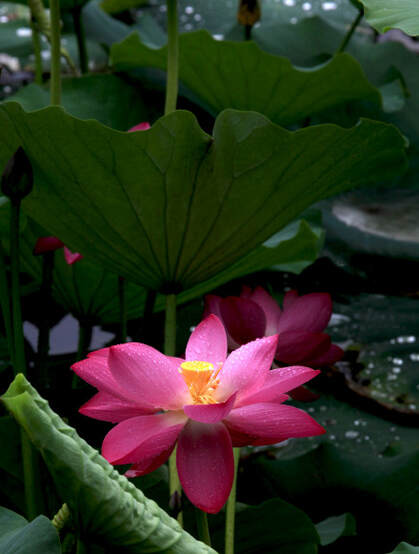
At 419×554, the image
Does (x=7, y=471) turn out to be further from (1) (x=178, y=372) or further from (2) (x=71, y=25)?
(2) (x=71, y=25)

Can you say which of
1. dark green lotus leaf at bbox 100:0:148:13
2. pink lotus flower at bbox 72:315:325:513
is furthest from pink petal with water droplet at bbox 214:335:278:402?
dark green lotus leaf at bbox 100:0:148:13

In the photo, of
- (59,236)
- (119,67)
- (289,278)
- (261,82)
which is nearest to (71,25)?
(119,67)

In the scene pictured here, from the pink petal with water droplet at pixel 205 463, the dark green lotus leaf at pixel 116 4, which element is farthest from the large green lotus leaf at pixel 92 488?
the dark green lotus leaf at pixel 116 4

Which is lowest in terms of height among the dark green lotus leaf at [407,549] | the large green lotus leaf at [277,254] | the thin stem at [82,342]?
the thin stem at [82,342]

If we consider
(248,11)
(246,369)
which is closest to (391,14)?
(246,369)

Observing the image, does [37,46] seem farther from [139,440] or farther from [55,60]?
[139,440]

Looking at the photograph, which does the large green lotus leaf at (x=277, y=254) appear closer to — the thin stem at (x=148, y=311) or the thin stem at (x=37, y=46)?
the thin stem at (x=148, y=311)
